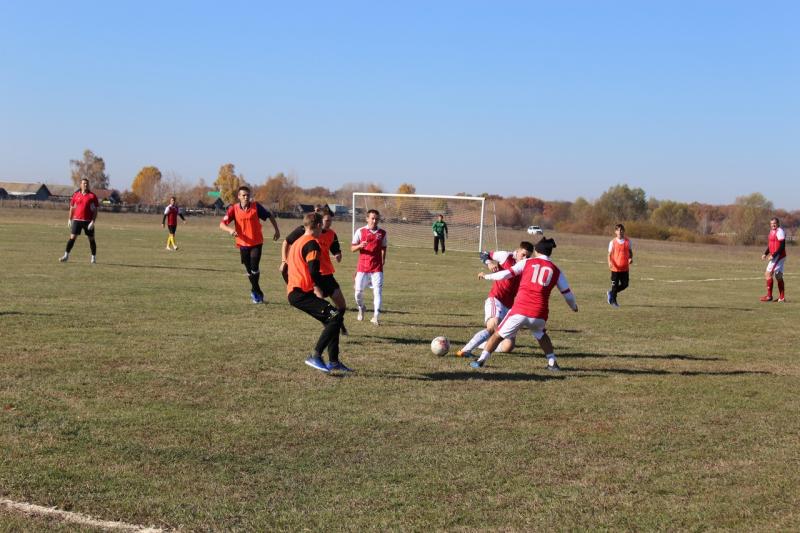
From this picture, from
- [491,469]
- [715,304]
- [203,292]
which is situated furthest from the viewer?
[715,304]

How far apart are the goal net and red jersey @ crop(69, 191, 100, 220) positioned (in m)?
22.2

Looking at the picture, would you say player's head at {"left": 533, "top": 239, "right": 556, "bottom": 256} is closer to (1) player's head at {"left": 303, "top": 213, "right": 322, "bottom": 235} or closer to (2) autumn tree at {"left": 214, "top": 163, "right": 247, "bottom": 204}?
(1) player's head at {"left": 303, "top": 213, "right": 322, "bottom": 235}

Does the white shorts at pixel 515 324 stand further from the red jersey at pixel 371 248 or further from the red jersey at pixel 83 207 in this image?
the red jersey at pixel 83 207

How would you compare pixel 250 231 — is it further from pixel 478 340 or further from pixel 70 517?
pixel 70 517

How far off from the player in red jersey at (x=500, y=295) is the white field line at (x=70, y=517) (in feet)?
20.3

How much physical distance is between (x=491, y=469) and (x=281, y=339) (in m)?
6.49

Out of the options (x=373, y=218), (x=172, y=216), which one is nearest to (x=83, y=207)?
(x=172, y=216)

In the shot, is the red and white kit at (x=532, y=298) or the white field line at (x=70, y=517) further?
the red and white kit at (x=532, y=298)

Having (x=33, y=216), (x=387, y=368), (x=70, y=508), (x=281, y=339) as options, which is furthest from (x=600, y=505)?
A: (x=33, y=216)

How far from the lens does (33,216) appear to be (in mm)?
70312

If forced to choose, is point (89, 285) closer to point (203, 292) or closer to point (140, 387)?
point (203, 292)

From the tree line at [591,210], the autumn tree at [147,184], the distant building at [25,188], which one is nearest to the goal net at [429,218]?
the tree line at [591,210]

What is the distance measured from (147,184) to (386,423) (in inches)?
6761

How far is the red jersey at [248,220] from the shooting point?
17.0 metres
